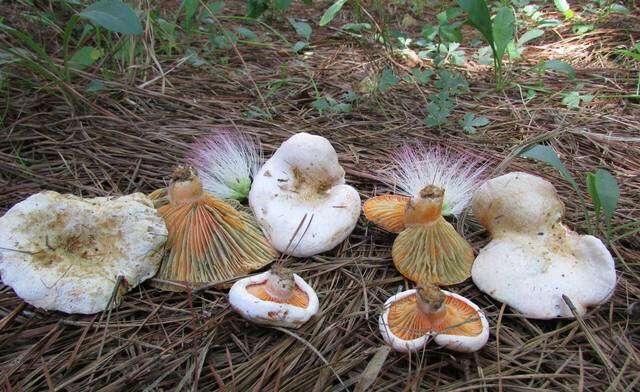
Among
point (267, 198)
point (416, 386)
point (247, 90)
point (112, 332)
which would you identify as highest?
point (247, 90)

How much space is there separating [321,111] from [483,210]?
1344 millimetres

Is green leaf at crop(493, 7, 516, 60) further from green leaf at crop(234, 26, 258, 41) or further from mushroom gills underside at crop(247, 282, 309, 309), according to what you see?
mushroom gills underside at crop(247, 282, 309, 309)

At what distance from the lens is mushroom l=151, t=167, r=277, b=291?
6.48ft

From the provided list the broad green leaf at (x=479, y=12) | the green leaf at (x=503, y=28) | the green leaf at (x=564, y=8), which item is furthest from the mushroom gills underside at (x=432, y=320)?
the green leaf at (x=564, y=8)

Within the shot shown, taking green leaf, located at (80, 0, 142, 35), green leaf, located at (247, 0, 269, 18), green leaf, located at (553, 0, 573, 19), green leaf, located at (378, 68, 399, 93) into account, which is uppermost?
green leaf, located at (80, 0, 142, 35)

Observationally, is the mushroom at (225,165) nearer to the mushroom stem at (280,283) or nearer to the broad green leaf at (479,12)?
the mushroom stem at (280,283)

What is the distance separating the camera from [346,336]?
1.74 metres

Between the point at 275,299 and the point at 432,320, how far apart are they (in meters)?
0.55

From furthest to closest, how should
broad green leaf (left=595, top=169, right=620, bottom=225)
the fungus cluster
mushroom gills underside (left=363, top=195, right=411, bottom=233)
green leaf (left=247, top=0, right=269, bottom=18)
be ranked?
1. green leaf (left=247, top=0, right=269, bottom=18)
2. mushroom gills underside (left=363, top=195, right=411, bottom=233)
3. broad green leaf (left=595, top=169, right=620, bottom=225)
4. the fungus cluster

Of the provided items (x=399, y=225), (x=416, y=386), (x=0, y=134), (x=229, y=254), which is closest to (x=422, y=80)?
(x=399, y=225)

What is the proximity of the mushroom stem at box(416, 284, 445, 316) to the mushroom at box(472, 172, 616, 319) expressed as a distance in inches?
14.0

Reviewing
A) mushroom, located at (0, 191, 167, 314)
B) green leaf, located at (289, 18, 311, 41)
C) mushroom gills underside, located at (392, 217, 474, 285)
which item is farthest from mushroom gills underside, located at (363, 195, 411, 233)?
green leaf, located at (289, 18, 311, 41)

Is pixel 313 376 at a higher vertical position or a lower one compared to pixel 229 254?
lower

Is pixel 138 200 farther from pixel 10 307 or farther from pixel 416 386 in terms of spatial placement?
pixel 416 386
